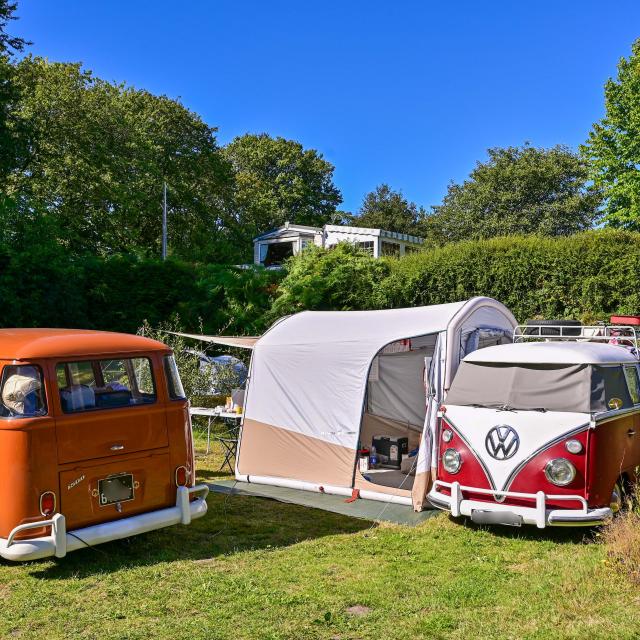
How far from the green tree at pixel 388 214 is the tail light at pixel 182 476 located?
4002cm

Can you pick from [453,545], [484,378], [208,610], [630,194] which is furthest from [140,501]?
A: [630,194]

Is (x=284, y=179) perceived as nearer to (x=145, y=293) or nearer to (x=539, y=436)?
(x=145, y=293)

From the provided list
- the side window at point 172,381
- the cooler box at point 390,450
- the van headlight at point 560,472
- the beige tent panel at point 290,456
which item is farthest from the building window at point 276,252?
the van headlight at point 560,472

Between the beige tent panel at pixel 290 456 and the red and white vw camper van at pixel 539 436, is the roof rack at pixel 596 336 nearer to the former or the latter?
the red and white vw camper van at pixel 539 436

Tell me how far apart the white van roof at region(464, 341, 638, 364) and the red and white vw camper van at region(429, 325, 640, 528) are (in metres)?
0.01

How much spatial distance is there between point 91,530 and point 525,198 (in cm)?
2982

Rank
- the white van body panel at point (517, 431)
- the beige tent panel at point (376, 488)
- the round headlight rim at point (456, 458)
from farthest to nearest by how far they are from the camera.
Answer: the beige tent panel at point (376, 488) → the round headlight rim at point (456, 458) → the white van body panel at point (517, 431)

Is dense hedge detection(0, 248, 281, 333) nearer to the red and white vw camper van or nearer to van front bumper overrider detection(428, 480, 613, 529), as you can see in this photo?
the red and white vw camper van

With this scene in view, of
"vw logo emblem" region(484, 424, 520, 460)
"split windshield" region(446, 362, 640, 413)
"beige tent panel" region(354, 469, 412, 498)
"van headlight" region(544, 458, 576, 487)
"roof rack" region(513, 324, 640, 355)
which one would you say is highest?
"roof rack" region(513, 324, 640, 355)

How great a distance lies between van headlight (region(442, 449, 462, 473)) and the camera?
6758mm

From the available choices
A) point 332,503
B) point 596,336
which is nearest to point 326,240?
point 596,336

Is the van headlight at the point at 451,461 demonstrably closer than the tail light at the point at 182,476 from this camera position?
No

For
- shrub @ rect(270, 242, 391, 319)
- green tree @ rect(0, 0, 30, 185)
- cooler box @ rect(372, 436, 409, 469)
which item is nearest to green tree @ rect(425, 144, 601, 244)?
shrub @ rect(270, 242, 391, 319)

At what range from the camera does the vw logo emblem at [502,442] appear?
6.43 meters
